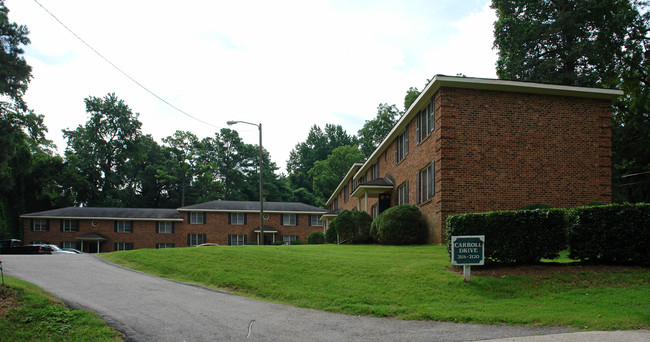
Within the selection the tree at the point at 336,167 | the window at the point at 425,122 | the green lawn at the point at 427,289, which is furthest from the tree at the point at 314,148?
the green lawn at the point at 427,289

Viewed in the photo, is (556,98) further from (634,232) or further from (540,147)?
(634,232)

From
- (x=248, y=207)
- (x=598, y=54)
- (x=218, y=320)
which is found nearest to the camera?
(x=218, y=320)

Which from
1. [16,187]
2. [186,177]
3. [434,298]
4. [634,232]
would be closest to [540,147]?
[634,232]

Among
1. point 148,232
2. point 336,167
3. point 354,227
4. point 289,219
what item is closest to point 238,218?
point 289,219

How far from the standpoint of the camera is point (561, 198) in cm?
1947

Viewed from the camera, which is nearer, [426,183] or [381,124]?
[426,183]

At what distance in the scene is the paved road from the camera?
7.91 m

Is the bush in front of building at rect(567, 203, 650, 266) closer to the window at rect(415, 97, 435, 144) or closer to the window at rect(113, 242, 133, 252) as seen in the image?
the window at rect(415, 97, 435, 144)

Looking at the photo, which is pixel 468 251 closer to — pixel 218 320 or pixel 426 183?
pixel 218 320

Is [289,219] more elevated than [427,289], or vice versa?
[427,289]

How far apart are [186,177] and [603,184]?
6027 centimetres

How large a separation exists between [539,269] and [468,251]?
190cm

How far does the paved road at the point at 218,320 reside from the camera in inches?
311

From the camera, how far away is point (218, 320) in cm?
901
